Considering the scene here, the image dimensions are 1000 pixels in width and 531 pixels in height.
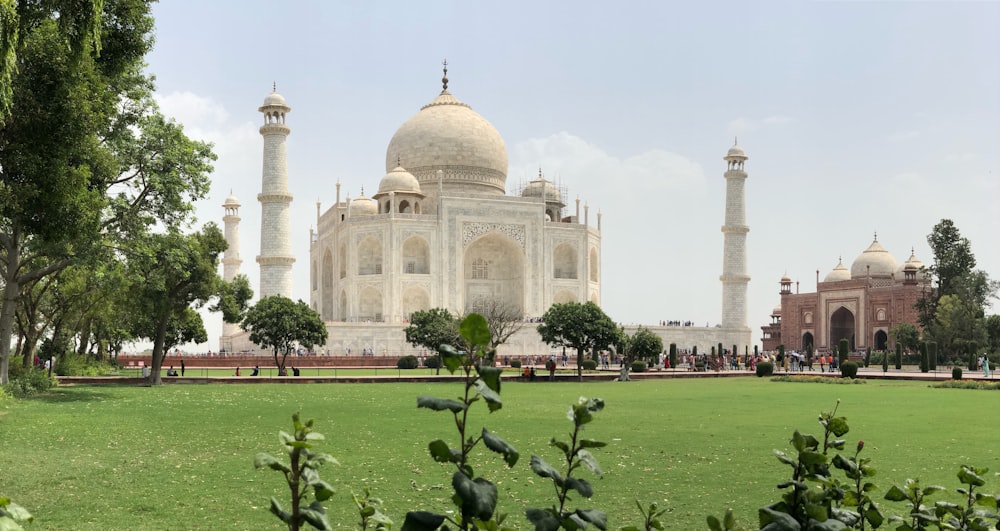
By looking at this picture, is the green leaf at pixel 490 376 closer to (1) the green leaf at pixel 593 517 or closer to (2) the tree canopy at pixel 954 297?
(1) the green leaf at pixel 593 517

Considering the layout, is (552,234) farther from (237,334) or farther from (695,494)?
(695,494)

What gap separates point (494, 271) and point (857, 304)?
20.3m

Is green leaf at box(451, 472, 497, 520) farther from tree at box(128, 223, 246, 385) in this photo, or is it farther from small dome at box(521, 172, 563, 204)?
small dome at box(521, 172, 563, 204)

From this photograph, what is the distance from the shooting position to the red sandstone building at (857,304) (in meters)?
47.2

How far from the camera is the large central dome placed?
157 ft

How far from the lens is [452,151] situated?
157 ft

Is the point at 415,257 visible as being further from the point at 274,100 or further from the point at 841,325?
the point at 841,325

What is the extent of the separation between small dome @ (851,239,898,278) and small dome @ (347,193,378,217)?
28.4 meters

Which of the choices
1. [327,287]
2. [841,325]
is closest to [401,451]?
[327,287]

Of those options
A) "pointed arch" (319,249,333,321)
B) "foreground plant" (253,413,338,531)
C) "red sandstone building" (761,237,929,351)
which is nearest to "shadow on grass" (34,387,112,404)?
"foreground plant" (253,413,338,531)

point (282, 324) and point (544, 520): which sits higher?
point (282, 324)

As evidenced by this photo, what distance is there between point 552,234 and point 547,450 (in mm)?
38010

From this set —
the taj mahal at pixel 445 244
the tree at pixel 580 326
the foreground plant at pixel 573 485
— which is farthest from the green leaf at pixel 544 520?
the taj mahal at pixel 445 244

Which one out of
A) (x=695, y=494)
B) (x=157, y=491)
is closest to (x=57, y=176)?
(x=157, y=491)
